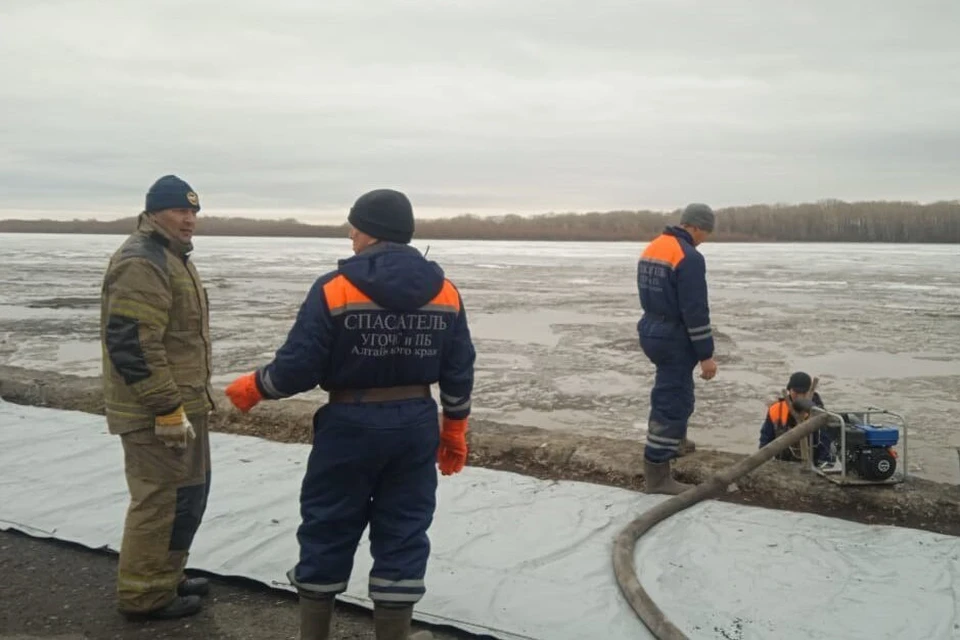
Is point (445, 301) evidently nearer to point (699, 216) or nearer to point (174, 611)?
point (174, 611)

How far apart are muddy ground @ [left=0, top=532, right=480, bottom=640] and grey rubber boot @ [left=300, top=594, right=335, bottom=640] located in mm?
305

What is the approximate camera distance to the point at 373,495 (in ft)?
9.81

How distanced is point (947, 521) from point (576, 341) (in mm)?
8944

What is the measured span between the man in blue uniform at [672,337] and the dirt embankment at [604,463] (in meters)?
0.40

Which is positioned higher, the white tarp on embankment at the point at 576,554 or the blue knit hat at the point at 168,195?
the blue knit hat at the point at 168,195

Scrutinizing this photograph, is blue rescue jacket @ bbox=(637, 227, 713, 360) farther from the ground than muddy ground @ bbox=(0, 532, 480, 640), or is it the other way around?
blue rescue jacket @ bbox=(637, 227, 713, 360)

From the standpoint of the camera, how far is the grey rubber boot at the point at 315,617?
294 cm

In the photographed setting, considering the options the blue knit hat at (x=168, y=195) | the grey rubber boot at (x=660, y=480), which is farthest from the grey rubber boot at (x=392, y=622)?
the grey rubber boot at (x=660, y=480)

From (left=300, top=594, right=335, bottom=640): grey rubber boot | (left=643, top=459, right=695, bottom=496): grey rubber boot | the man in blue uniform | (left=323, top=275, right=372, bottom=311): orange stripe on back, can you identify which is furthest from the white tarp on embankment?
(left=323, top=275, right=372, bottom=311): orange stripe on back

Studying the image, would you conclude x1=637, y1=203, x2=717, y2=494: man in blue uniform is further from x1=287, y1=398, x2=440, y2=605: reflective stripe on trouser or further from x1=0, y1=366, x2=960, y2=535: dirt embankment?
x1=287, y1=398, x2=440, y2=605: reflective stripe on trouser

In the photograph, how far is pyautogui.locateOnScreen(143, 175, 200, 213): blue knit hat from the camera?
334cm

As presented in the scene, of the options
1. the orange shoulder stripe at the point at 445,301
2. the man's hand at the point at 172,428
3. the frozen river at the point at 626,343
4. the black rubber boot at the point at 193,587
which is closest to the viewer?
the orange shoulder stripe at the point at 445,301

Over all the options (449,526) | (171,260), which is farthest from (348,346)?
(449,526)

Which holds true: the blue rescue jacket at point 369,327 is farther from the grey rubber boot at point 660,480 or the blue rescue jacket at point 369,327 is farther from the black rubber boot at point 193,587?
the grey rubber boot at point 660,480
